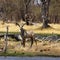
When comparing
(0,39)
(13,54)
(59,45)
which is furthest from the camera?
(0,39)

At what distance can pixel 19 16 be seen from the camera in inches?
3014

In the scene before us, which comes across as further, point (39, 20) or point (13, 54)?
point (39, 20)

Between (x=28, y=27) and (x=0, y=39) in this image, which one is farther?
(x=28, y=27)

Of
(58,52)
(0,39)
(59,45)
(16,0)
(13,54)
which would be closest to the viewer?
(13,54)

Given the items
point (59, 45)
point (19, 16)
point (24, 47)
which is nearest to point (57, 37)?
point (59, 45)

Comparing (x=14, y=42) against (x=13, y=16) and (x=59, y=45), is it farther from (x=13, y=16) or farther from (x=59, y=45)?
(x=13, y=16)

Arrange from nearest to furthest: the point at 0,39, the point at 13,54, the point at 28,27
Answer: the point at 13,54 < the point at 0,39 < the point at 28,27

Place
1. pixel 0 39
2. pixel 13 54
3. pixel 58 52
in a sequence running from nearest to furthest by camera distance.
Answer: pixel 13 54, pixel 58 52, pixel 0 39

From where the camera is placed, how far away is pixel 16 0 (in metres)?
76.6

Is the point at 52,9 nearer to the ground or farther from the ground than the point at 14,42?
nearer to the ground

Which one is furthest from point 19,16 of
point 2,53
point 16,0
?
point 2,53

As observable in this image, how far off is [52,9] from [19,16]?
11.6m

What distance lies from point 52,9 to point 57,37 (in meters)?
46.4

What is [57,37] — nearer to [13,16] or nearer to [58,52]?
[58,52]
